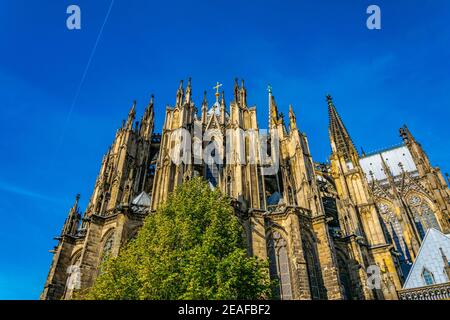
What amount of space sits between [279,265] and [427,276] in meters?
9.65

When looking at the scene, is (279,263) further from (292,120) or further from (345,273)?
(292,120)

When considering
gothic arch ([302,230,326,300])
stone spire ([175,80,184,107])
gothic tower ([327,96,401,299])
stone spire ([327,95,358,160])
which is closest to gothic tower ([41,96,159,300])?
stone spire ([175,80,184,107])

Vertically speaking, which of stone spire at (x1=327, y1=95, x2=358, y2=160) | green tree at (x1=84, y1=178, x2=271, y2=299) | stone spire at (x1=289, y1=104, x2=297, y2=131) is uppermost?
stone spire at (x1=327, y1=95, x2=358, y2=160)

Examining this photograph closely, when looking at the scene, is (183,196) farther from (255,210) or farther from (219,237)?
(255,210)

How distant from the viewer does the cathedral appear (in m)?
19.9

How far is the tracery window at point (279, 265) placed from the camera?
1898cm

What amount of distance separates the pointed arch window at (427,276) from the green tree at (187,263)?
1326 cm

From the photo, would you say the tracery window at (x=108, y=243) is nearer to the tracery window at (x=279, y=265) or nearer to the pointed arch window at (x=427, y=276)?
the tracery window at (x=279, y=265)

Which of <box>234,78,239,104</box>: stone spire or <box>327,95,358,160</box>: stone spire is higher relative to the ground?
<box>327,95,358,160</box>: stone spire

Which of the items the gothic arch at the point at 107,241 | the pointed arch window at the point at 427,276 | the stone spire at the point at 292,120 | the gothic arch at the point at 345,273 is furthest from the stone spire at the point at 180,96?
the pointed arch window at the point at 427,276

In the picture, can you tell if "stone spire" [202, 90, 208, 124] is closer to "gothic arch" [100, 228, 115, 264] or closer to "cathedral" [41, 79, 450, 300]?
"cathedral" [41, 79, 450, 300]

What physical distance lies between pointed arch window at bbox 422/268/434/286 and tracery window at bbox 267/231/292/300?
9025mm

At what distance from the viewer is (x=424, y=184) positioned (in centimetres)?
3938
